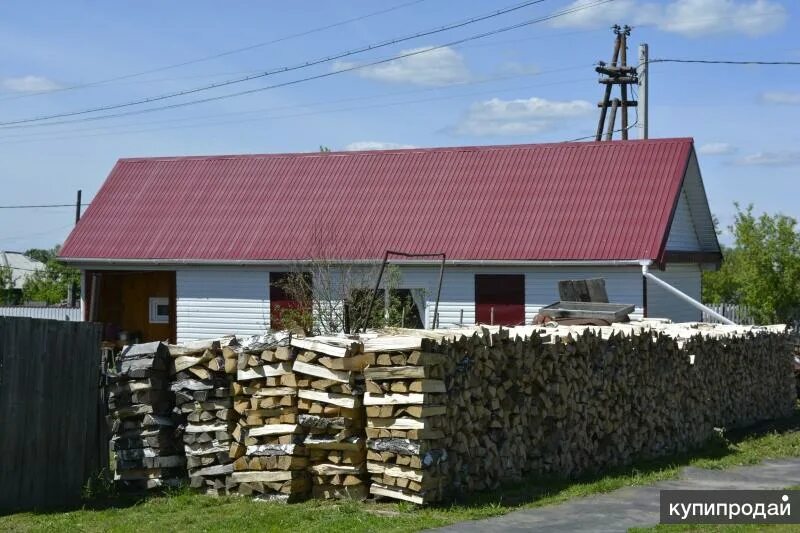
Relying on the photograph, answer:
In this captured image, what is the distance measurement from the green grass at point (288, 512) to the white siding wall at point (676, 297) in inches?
565

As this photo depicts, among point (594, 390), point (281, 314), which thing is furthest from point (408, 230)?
point (594, 390)

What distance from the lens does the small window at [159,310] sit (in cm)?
3350

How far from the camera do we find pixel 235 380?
40.5 feet

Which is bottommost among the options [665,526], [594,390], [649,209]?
[665,526]

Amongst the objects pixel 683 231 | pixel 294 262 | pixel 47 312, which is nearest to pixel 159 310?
pixel 294 262

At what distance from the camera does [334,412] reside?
38.7 feet

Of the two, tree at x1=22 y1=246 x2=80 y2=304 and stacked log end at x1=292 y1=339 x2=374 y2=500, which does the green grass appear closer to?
stacked log end at x1=292 y1=339 x2=374 y2=500

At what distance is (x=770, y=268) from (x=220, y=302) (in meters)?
17.3

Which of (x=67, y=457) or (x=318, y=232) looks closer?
(x=67, y=457)

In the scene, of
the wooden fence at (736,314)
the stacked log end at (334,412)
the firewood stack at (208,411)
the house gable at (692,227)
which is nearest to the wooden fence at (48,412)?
the firewood stack at (208,411)

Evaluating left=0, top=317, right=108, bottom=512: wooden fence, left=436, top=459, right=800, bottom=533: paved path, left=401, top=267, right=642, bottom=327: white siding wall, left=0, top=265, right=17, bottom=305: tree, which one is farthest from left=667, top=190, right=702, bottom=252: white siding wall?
left=0, top=265, right=17, bottom=305: tree

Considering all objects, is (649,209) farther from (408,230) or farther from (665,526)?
(665,526)

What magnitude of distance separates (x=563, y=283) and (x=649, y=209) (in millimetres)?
5485

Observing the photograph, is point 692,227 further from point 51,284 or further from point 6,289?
point 6,289
